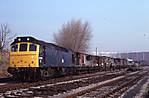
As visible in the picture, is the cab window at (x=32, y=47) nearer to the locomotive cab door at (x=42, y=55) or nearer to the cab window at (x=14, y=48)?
the locomotive cab door at (x=42, y=55)

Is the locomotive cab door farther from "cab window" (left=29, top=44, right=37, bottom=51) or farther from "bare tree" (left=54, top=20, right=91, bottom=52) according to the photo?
"bare tree" (left=54, top=20, right=91, bottom=52)

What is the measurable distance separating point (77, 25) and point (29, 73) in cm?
6492

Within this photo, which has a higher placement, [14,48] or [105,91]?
[14,48]

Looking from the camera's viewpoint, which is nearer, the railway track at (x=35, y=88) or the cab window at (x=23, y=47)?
the railway track at (x=35, y=88)

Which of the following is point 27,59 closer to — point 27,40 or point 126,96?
point 27,40

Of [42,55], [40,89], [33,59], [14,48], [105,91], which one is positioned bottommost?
[105,91]

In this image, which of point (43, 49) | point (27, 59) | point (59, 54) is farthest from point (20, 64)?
point (59, 54)

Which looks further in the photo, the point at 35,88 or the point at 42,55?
the point at 42,55

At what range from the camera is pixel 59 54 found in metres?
33.3

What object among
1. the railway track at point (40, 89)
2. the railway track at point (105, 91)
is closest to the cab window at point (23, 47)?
the railway track at point (40, 89)

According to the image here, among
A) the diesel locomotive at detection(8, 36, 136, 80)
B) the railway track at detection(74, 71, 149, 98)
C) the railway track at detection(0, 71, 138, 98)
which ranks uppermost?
the diesel locomotive at detection(8, 36, 136, 80)

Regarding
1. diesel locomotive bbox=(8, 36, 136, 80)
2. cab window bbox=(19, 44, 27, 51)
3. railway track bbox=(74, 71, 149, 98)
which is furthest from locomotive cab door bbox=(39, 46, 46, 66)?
railway track bbox=(74, 71, 149, 98)

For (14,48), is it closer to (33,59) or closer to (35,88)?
(33,59)

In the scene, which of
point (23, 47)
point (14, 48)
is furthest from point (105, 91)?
point (14, 48)
